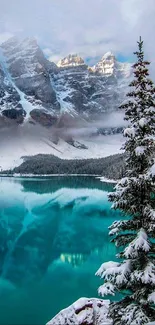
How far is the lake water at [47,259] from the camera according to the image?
37594mm

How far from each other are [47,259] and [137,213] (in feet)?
141

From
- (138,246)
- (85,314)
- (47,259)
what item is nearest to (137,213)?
(138,246)

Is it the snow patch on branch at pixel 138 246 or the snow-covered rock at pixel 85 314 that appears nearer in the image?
the snow patch on branch at pixel 138 246

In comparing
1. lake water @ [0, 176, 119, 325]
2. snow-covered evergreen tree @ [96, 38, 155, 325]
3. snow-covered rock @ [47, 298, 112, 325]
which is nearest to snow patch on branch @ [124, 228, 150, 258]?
snow-covered evergreen tree @ [96, 38, 155, 325]

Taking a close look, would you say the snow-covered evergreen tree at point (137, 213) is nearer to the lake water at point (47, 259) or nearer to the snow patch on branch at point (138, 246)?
the snow patch on branch at point (138, 246)

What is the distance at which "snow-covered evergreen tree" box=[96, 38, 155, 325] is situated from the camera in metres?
14.9

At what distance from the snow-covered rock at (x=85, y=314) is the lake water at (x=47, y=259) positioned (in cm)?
700

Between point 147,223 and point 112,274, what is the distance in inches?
119

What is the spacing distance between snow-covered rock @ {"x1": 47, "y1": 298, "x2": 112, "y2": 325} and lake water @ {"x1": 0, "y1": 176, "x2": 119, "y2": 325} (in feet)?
23.0

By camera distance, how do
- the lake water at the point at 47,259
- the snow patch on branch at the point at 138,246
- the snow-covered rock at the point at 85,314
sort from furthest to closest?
1. the lake water at the point at 47,259
2. the snow-covered rock at the point at 85,314
3. the snow patch on branch at the point at 138,246

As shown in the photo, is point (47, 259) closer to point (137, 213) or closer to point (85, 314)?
point (85, 314)

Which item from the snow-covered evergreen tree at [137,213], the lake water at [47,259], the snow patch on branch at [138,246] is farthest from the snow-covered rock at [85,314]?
the snow patch on branch at [138,246]

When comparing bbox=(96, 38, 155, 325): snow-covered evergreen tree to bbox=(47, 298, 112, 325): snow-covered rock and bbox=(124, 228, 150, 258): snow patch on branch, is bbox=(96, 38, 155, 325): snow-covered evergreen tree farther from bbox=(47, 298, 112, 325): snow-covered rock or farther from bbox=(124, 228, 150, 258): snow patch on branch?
bbox=(47, 298, 112, 325): snow-covered rock

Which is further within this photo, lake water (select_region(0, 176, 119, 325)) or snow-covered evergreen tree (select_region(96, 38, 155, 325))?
lake water (select_region(0, 176, 119, 325))
